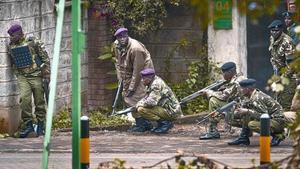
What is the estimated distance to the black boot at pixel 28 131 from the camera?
1684 cm

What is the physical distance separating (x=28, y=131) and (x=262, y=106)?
165 inches

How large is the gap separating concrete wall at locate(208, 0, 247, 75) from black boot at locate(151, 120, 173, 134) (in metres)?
2.92

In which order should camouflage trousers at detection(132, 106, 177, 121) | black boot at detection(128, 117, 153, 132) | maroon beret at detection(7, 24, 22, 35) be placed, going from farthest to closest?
black boot at detection(128, 117, 153, 132) < camouflage trousers at detection(132, 106, 177, 121) < maroon beret at detection(7, 24, 22, 35)

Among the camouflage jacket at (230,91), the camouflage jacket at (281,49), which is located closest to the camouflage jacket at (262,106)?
the camouflage jacket at (230,91)

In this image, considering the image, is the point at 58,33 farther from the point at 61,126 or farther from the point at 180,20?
the point at 180,20

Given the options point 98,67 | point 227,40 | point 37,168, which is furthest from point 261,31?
point 37,168

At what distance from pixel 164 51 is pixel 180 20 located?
27.6 inches

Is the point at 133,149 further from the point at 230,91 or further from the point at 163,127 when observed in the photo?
the point at 163,127

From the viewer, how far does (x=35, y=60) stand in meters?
16.8

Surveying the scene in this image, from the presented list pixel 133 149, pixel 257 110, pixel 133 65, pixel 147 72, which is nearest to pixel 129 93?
pixel 133 65

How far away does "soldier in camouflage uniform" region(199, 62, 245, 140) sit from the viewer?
631 inches

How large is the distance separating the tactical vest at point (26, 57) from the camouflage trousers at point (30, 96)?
168 millimetres

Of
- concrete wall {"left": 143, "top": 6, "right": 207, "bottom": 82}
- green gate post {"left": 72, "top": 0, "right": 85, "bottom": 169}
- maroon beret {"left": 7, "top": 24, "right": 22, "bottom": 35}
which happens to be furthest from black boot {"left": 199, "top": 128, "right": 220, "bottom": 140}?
green gate post {"left": 72, "top": 0, "right": 85, "bottom": 169}

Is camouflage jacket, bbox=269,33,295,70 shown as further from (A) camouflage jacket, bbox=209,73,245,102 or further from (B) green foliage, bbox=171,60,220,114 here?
(B) green foliage, bbox=171,60,220,114
